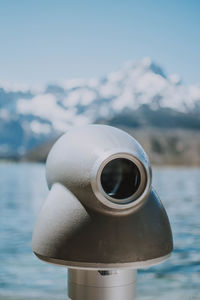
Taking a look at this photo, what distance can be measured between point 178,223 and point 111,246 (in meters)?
7.76

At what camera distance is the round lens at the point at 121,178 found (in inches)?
61.3

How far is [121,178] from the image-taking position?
165cm

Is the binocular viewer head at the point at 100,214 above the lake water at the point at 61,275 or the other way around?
above

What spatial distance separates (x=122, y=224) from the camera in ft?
4.88

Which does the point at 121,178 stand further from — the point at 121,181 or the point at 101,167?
Answer: the point at 101,167

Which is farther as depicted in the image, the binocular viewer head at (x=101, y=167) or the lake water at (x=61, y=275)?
the lake water at (x=61, y=275)

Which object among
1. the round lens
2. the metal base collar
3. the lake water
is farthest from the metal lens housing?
the lake water

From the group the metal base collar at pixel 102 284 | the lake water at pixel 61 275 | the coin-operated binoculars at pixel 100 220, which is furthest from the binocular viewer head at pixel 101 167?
the lake water at pixel 61 275

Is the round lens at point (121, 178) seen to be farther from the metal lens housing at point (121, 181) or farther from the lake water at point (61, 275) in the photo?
the lake water at point (61, 275)

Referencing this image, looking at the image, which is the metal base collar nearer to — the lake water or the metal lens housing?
the metal lens housing

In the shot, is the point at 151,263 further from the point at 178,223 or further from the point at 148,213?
the point at 178,223

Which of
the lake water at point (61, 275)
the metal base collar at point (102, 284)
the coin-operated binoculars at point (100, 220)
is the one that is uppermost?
the coin-operated binoculars at point (100, 220)

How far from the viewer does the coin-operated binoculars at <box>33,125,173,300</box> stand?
4.80ft

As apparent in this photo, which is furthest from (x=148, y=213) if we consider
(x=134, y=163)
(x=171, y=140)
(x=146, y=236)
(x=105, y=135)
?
(x=171, y=140)
